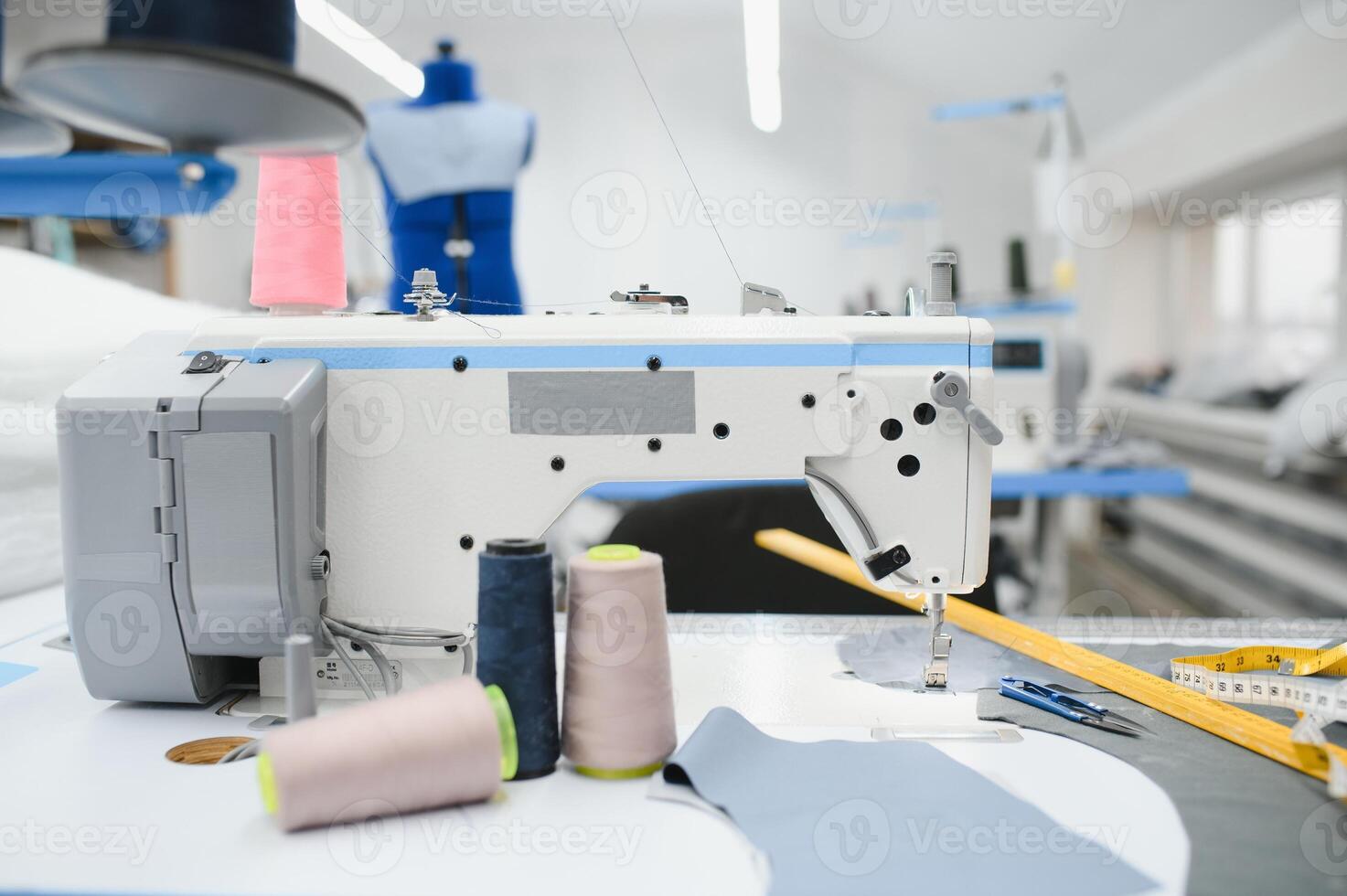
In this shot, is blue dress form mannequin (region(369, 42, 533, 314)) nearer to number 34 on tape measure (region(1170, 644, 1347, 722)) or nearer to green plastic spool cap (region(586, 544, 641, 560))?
green plastic spool cap (region(586, 544, 641, 560))

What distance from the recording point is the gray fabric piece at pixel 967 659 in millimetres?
1150

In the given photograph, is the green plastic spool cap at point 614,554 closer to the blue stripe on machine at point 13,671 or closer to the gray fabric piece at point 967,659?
the gray fabric piece at point 967,659

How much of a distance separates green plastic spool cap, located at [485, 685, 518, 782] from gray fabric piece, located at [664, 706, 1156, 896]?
0.15 metres

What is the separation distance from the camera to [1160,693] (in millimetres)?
1062

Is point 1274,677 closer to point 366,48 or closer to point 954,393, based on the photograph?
point 954,393

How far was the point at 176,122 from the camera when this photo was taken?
0.73 m

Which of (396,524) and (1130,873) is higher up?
(396,524)

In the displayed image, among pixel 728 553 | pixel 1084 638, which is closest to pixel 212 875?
pixel 1084 638

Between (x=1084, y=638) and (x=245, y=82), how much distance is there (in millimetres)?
1247

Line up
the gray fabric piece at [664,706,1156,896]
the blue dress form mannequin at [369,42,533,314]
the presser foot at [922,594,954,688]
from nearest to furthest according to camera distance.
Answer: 1. the gray fabric piece at [664,706,1156,896]
2. the presser foot at [922,594,954,688]
3. the blue dress form mannequin at [369,42,533,314]

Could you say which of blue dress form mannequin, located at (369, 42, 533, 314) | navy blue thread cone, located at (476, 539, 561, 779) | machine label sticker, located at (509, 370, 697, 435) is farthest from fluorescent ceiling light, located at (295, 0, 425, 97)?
blue dress form mannequin, located at (369, 42, 533, 314)

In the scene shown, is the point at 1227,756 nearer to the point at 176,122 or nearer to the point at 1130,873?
the point at 1130,873

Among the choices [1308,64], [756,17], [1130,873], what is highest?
[1308,64]

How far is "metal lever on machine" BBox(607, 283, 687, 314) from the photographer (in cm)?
114
